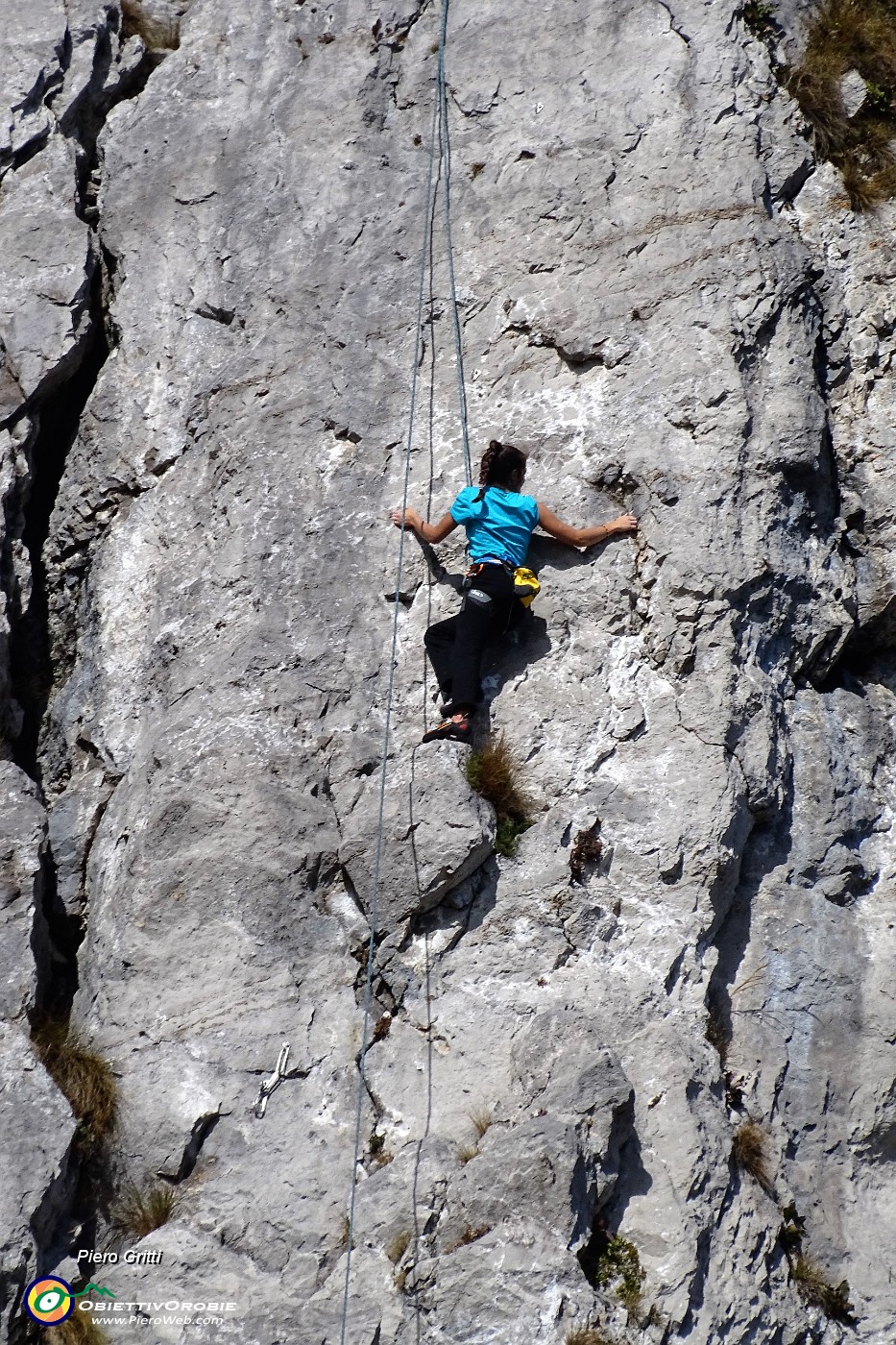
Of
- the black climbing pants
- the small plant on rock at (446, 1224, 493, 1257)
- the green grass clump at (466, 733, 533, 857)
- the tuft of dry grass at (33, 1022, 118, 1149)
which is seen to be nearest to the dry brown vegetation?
the small plant on rock at (446, 1224, 493, 1257)

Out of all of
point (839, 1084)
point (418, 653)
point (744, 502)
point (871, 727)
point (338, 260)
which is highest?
point (338, 260)

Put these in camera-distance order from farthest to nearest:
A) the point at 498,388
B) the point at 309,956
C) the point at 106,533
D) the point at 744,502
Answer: the point at 106,533 < the point at 498,388 < the point at 744,502 < the point at 309,956

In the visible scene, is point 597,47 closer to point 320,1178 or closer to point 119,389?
point 119,389

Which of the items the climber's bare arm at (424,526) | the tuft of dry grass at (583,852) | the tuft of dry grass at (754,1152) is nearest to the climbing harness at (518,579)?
the climber's bare arm at (424,526)

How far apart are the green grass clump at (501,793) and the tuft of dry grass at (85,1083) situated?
242 cm

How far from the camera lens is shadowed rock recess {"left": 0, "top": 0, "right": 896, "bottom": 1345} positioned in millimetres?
6098

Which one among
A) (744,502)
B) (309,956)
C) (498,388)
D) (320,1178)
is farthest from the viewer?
(498,388)

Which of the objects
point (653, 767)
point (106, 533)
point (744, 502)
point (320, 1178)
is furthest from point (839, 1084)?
point (106, 533)

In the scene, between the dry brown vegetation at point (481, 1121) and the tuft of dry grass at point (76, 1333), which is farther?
the dry brown vegetation at point (481, 1121)

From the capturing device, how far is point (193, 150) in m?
9.88

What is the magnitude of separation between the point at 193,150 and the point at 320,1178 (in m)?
7.68

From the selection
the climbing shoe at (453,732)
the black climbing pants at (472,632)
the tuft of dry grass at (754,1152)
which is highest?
the black climbing pants at (472,632)

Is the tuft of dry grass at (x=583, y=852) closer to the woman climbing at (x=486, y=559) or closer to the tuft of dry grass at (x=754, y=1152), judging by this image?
the woman climbing at (x=486, y=559)

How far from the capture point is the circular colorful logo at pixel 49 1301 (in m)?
5.86
